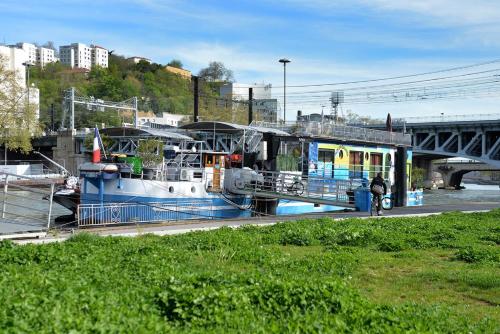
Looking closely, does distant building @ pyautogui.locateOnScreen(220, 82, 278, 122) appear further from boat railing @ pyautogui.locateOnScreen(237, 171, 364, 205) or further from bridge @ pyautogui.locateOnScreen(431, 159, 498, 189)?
boat railing @ pyautogui.locateOnScreen(237, 171, 364, 205)

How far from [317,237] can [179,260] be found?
5.84 m

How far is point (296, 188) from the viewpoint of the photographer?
34.0 m

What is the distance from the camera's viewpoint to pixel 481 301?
9.63 metres

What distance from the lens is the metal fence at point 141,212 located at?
25278 mm

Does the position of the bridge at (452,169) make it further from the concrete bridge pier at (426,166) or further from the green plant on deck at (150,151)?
the green plant on deck at (150,151)

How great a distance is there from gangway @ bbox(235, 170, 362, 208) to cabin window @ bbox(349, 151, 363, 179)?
4887mm

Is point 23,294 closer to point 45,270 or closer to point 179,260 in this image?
point 45,270

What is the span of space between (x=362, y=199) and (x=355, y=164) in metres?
10.0

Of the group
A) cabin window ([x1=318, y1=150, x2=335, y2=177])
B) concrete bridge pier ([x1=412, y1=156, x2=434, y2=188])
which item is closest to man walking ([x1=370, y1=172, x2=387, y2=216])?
cabin window ([x1=318, y1=150, x2=335, y2=177])

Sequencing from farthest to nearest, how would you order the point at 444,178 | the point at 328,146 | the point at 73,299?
1. the point at 444,178
2. the point at 328,146
3. the point at 73,299

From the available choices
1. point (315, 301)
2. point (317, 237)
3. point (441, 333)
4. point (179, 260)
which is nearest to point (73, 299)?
point (315, 301)

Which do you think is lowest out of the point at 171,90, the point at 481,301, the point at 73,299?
the point at 481,301

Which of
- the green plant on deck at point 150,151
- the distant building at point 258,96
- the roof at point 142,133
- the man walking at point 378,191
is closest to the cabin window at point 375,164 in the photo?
the roof at point 142,133

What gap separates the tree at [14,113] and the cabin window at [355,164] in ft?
94.4
